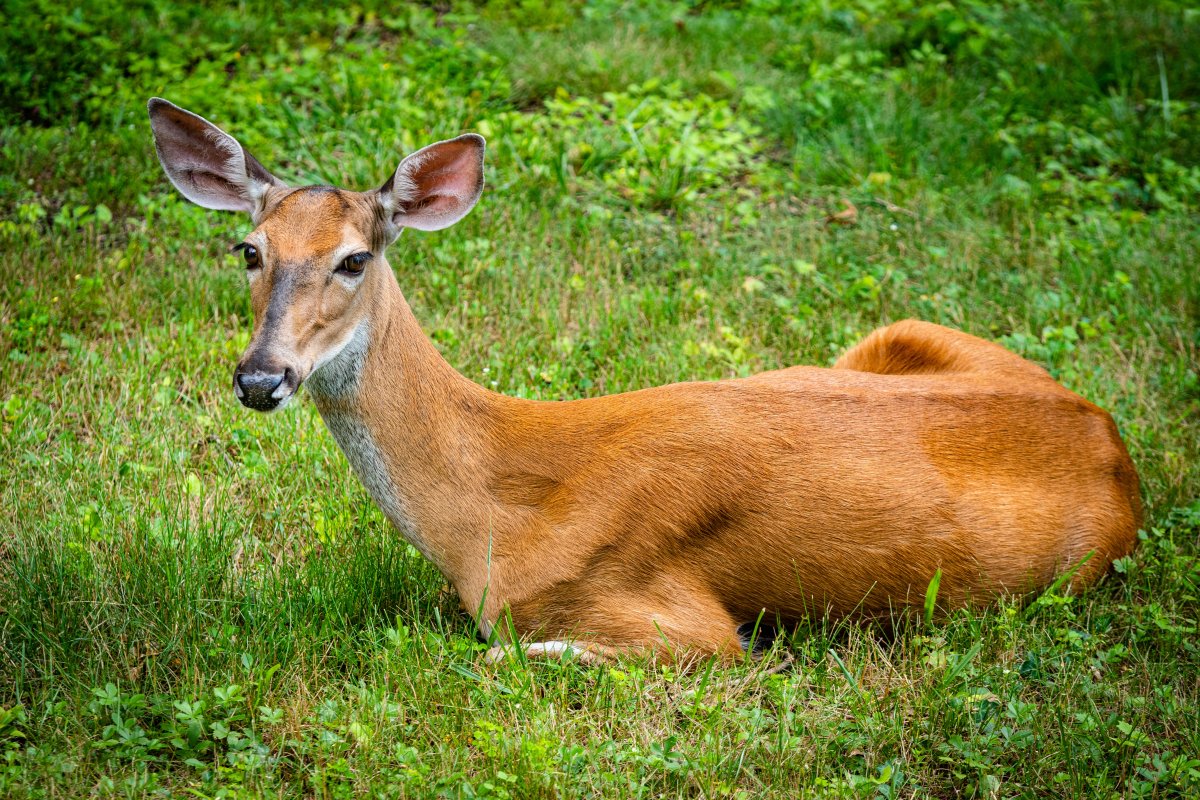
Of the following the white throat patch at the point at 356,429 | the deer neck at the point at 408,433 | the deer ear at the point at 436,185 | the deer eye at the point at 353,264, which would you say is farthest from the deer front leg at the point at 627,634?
the deer ear at the point at 436,185

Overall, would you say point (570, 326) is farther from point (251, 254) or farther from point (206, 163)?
point (251, 254)

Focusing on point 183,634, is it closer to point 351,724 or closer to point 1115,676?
point 351,724

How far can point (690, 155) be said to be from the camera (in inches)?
269

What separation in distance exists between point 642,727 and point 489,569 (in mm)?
686

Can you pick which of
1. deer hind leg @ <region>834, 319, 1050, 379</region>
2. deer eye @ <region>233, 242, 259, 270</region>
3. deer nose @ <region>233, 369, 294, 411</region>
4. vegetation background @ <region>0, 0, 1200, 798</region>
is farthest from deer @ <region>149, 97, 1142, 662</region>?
deer hind leg @ <region>834, 319, 1050, 379</region>

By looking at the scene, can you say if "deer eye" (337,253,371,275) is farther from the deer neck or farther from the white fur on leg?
the white fur on leg

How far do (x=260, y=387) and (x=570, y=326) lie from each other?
101 inches

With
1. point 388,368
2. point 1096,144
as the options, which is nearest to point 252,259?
point 388,368

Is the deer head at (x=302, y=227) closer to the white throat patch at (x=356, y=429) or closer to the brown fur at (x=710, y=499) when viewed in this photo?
the white throat patch at (x=356, y=429)

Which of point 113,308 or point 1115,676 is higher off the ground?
point 113,308

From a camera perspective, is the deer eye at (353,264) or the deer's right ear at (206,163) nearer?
the deer eye at (353,264)

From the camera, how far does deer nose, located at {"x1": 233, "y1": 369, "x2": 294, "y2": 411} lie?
3221mm

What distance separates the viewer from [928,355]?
16.0ft

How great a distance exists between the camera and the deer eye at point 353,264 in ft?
11.6
